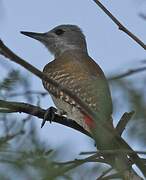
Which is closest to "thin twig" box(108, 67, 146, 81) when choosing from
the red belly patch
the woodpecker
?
the woodpecker

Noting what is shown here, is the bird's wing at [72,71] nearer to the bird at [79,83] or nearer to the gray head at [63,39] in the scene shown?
the bird at [79,83]

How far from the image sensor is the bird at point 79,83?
6.83 feet

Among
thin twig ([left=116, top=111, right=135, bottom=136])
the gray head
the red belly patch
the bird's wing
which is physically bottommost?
thin twig ([left=116, top=111, right=135, bottom=136])

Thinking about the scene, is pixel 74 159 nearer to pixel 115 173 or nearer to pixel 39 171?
pixel 115 173

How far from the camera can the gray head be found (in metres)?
8.11

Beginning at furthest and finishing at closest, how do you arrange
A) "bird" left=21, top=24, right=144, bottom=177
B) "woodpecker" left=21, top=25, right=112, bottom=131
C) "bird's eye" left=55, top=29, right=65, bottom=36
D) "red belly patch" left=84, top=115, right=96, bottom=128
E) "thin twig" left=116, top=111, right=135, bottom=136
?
1. "bird's eye" left=55, top=29, right=65, bottom=36
2. "woodpecker" left=21, top=25, right=112, bottom=131
3. "red belly patch" left=84, top=115, right=96, bottom=128
4. "thin twig" left=116, top=111, right=135, bottom=136
5. "bird" left=21, top=24, right=144, bottom=177

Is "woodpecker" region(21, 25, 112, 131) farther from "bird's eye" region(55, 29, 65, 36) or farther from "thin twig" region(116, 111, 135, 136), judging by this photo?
"thin twig" region(116, 111, 135, 136)

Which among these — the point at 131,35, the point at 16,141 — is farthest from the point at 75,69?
the point at 16,141

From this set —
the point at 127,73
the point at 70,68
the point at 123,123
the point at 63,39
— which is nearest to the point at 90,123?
the point at 123,123

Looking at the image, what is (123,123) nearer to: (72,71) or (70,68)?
(72,71)

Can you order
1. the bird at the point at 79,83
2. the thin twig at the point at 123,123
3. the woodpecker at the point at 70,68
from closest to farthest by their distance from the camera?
the bird at the point at 79,83, the thin twig at the point at 123,123, the woodpecker at the point at 70,68

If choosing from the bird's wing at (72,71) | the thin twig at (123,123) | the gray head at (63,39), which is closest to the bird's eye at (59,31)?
the gray head at (63,39)

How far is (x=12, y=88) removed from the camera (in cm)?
248

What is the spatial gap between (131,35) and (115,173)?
76cm
